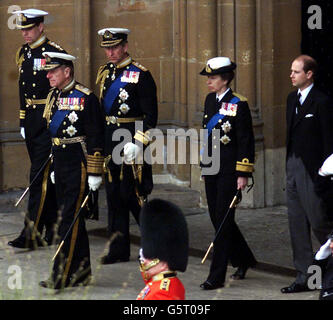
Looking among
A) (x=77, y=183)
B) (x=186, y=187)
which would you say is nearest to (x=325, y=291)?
(x=77, y=183)

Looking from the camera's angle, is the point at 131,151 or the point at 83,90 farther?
the point at 131,151

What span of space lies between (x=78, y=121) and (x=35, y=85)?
1414 mm

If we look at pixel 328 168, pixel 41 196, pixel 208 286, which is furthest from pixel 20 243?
pixel 328 168

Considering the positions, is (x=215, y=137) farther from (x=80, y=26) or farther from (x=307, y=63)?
(x=80, y=26)

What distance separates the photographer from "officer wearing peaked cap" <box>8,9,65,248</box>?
9.97m

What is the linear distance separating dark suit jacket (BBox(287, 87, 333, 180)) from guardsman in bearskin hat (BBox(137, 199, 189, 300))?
2781mm

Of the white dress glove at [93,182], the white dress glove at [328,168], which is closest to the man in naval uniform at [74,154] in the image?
the white dress glove at [93,182]

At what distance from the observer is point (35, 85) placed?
10102 millimetres

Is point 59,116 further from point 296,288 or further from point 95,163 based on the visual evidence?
point 296,288

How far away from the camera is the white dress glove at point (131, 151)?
30.2 feet

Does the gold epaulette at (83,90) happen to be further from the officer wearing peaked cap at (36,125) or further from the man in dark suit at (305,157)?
the man in dark suit at (305,157)

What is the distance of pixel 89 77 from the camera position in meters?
11.9

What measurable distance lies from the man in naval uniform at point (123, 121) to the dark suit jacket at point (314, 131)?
1.36 meters

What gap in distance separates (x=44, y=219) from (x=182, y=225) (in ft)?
14.2
